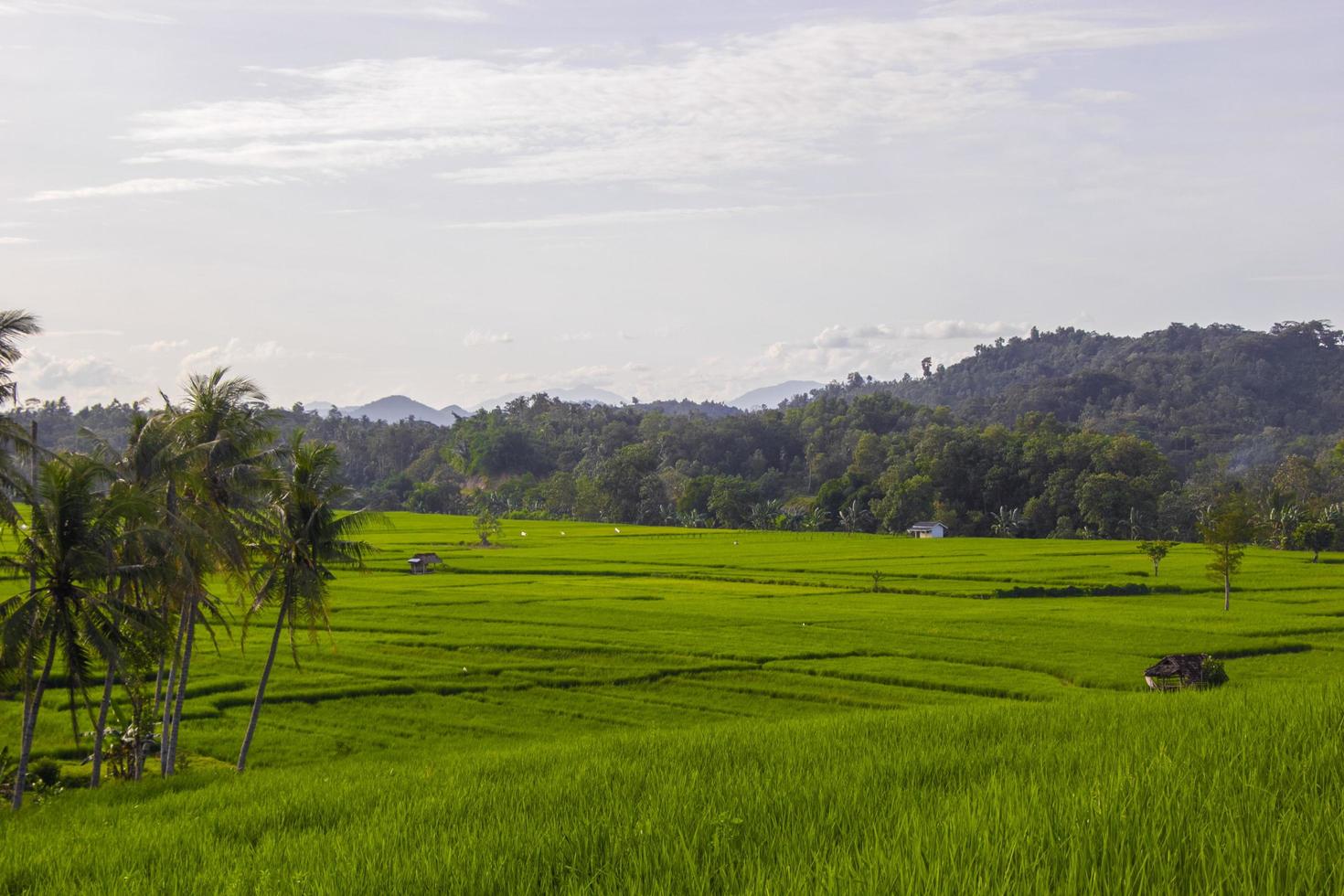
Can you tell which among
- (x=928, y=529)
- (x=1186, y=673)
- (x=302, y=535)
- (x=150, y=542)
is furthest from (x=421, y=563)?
(x=928, y=529)

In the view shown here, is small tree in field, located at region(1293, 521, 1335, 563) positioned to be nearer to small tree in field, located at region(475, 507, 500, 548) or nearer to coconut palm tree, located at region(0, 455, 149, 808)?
small tree in field, located at region(475, 507, 500, 548)

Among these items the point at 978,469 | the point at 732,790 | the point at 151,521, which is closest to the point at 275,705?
the point at 151,521

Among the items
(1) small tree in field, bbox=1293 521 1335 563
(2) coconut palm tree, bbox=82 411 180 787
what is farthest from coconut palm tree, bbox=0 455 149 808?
(1) small tree in field, bbox=1293 521 1335 563

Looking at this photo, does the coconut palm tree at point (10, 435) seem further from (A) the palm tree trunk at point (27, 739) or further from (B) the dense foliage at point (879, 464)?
(B) the dense foliage at point (879, 464)

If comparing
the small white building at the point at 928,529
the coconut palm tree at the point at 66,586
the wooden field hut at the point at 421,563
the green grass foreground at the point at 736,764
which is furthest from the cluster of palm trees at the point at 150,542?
the small white building at the point at 928,529

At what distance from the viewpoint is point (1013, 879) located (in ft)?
17.7

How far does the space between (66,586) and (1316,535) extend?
79662 millimetres

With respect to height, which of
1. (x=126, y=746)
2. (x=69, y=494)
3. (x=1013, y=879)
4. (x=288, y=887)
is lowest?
(x=126, y=746)

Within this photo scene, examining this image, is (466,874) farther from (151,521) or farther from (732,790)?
(151,521)

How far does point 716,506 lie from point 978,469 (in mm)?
30690

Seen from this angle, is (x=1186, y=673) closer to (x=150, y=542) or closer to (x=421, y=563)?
(x=150, y=542)

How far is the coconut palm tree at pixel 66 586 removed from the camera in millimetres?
21922

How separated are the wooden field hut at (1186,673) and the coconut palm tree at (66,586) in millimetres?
27390

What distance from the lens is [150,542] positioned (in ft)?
76.6
